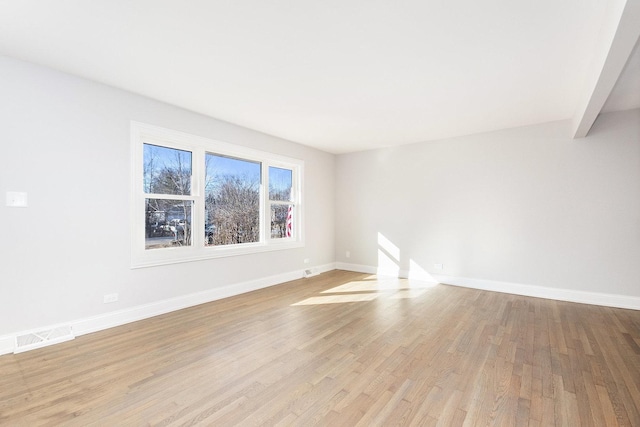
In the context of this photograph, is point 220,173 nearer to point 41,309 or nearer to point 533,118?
point 41,309

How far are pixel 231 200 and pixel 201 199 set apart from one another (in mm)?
615

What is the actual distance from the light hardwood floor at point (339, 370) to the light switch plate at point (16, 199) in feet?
4.44

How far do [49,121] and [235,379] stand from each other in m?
3.06

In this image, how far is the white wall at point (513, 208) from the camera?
13.0ft

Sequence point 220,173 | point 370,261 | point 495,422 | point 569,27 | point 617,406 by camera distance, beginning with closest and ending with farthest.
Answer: point 495,422, point 617,406, point 569,27, point 220,173, point 370,261

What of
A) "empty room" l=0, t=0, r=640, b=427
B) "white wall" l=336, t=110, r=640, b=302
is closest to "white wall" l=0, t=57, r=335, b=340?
"empty room" l=0, t=0, r=640, b=427

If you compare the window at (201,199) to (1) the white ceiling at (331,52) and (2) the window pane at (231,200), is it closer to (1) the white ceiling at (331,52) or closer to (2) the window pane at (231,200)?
(2) the window pane at (231,200)

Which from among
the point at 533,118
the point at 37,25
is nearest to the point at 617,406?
the point at 533,118

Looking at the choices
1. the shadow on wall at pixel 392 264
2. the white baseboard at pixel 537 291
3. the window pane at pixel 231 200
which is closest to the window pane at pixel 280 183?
the window pane at pixel 231 200

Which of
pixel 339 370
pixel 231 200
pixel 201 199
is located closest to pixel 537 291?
pixel 339 370

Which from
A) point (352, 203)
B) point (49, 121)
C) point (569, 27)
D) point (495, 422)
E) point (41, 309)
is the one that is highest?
point (569, 27)

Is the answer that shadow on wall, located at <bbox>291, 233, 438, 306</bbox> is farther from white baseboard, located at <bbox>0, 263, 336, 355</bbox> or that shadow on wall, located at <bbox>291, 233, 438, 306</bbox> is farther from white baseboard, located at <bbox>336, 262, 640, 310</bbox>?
white baseboard, located at <bbox>0, 263, 336, 355</bbox>

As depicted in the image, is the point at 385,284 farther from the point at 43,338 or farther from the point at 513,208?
the point at 43,338

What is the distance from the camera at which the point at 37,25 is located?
2189mm
